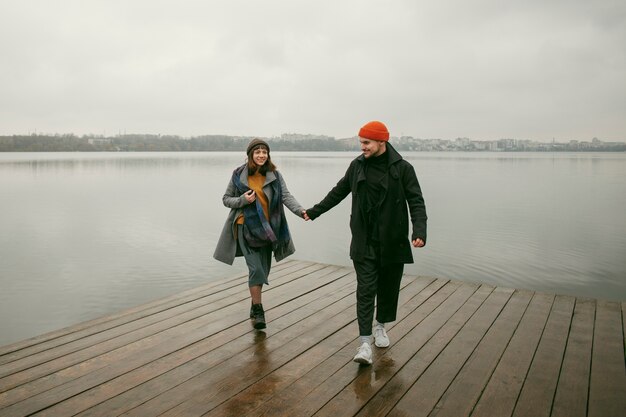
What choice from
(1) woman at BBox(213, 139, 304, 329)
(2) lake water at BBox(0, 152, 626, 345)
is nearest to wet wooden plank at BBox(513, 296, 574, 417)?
(1) woman at BBox(213, 139, 304, 329)

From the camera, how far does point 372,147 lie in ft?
11.3

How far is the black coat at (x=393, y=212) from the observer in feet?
11.3

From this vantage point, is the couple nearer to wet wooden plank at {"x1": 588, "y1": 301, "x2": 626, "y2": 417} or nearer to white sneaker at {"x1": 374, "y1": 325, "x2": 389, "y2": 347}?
white sneaker at {"x1": 374, "y1": 325, "x2": 389, "y2": 347}

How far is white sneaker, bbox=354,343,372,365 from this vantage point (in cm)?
338

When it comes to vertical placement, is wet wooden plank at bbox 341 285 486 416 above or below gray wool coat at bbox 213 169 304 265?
below

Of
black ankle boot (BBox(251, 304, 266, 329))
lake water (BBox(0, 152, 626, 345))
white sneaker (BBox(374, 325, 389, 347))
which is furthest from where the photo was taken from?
lake water (BBox(0, 152, 626, 345))

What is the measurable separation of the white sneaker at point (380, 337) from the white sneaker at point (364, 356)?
0.34m

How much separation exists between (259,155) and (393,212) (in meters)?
1.31

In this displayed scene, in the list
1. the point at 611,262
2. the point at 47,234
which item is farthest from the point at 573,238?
the point at 47,234

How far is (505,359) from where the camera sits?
3543 mm

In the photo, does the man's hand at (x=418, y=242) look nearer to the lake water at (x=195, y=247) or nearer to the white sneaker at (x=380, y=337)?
the white sneaker at (x=380, y=337)

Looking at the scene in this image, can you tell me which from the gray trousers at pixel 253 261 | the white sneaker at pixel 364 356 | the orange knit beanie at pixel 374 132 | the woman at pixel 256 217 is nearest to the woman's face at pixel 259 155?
the woman at pixel 256 217

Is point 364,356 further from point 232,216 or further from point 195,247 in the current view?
point 195,247

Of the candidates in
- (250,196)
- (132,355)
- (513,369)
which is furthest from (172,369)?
(513,369)
